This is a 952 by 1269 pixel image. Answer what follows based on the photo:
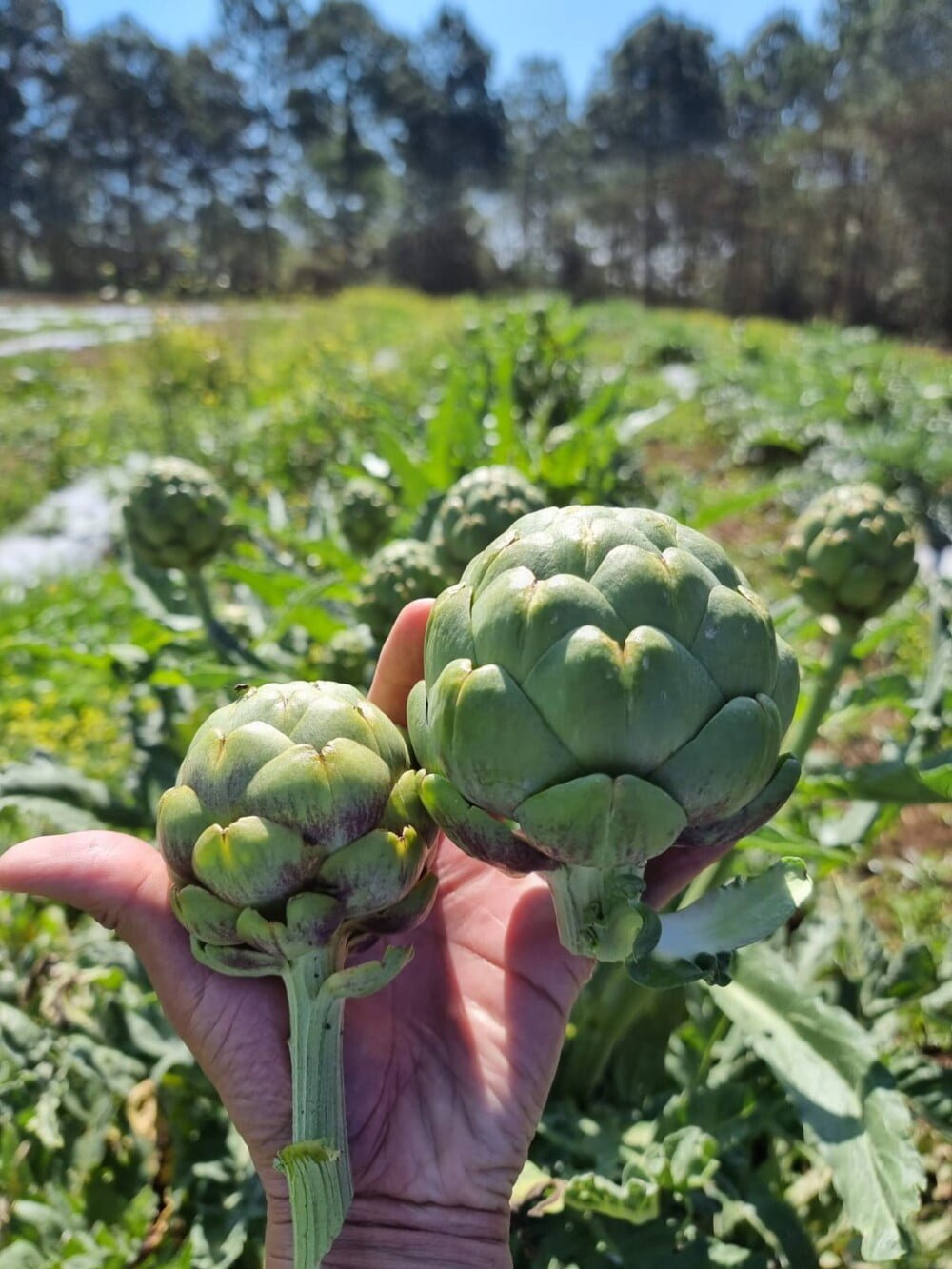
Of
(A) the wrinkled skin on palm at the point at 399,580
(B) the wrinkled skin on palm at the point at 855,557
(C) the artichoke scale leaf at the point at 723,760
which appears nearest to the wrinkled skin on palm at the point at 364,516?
(A) the wrinkled skin on palm at the point at 399,580

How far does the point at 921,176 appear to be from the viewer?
53.9 feet

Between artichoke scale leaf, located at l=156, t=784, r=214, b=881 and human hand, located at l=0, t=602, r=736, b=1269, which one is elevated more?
artichoke scale leaf, located at l=156, t=784, r=214, b=881

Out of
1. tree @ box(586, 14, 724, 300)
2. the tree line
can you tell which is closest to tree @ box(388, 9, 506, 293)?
the tree line

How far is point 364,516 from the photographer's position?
1820 millimetres

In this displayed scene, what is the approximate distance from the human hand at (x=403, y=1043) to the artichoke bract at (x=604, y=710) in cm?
25

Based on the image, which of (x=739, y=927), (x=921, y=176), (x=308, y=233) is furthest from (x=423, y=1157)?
(x=308, y=233)

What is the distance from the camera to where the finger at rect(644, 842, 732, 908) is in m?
0.95

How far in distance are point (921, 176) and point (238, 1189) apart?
1918 cm

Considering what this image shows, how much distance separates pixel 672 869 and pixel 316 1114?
41 centimetres

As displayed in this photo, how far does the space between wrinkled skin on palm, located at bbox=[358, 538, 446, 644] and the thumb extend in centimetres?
59

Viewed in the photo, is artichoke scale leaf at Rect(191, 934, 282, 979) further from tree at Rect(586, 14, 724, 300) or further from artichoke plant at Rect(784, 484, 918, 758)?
tree at Rect(586, 14, 724, 300)

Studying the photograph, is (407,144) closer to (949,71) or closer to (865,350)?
(949,71)

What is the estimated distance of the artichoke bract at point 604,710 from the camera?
0.66 meters

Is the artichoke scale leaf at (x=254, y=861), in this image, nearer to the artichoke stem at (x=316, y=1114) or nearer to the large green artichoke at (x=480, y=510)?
the artichoke stem at (x=316, y=1114)
